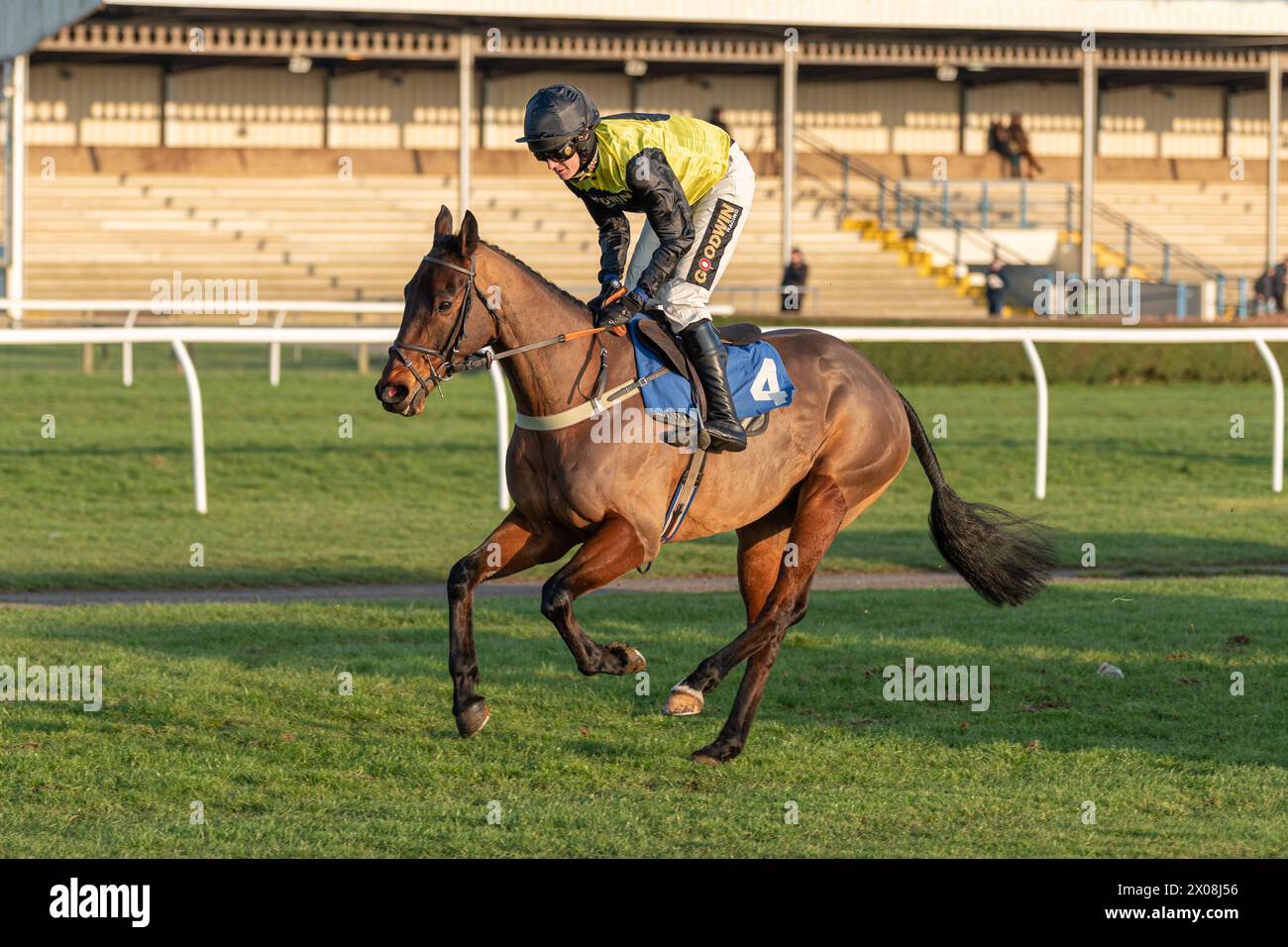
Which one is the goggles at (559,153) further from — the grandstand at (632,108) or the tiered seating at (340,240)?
the tiered seating at (340,240)

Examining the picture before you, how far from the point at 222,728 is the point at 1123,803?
8.74ft

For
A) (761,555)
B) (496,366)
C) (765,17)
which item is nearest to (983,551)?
(761,555)

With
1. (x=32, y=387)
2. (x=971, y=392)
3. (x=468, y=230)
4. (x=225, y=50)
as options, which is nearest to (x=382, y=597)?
(x=468, y=230)

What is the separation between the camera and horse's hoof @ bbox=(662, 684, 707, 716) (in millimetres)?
5414

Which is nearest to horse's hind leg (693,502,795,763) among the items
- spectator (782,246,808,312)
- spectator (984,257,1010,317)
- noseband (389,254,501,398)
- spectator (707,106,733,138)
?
noseband (389,254,501,398)

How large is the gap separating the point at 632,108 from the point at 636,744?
89.4ft

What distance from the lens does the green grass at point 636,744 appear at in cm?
457

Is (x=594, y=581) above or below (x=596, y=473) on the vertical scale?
below

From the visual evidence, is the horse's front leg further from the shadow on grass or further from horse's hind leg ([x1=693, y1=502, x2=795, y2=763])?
horse's hind leg ([x1=693, y1=502, x2=795, y2=763])

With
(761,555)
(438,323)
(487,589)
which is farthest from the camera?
(487,589)

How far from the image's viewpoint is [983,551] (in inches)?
255

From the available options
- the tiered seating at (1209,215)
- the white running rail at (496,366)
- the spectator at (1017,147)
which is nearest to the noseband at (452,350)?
the white running rail at (496,366)

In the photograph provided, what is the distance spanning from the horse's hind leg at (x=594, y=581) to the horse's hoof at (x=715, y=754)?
314 mm

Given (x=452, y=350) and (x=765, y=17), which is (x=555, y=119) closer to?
(x=452, y=350)
